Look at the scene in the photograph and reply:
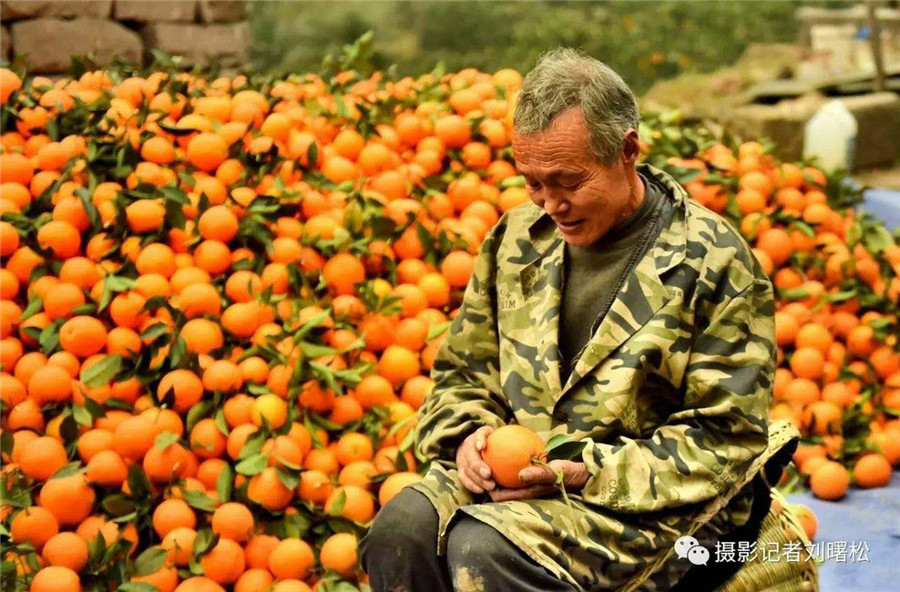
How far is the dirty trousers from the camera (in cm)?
162

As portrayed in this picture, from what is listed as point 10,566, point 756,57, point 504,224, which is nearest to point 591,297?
point 504,224

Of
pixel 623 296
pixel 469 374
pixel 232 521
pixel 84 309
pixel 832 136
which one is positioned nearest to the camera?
pixel 623 296

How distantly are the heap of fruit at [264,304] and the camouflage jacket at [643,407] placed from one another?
66 cm

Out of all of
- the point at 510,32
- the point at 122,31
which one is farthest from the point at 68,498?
the point at 510,32

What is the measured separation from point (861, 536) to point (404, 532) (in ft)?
4.87

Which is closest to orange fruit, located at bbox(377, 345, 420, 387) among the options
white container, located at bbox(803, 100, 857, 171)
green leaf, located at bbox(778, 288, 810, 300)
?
green leaf, located at bbox(778, 288, 810, 300)

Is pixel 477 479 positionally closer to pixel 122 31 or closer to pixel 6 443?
pixel 6 443

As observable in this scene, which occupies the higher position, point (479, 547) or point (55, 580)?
point (479, 547)

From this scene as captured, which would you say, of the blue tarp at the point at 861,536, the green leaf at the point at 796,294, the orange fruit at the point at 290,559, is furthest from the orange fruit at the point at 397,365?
the green leaf at the point at 796,294

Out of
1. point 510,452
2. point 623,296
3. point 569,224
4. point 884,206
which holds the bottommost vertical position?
point 884,206

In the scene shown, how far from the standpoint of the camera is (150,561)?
2293 millimetres

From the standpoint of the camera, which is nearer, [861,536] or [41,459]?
[41,459]

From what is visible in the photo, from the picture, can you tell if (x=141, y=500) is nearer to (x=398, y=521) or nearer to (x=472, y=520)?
(x=398, y=521)

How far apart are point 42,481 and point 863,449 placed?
2284mm
